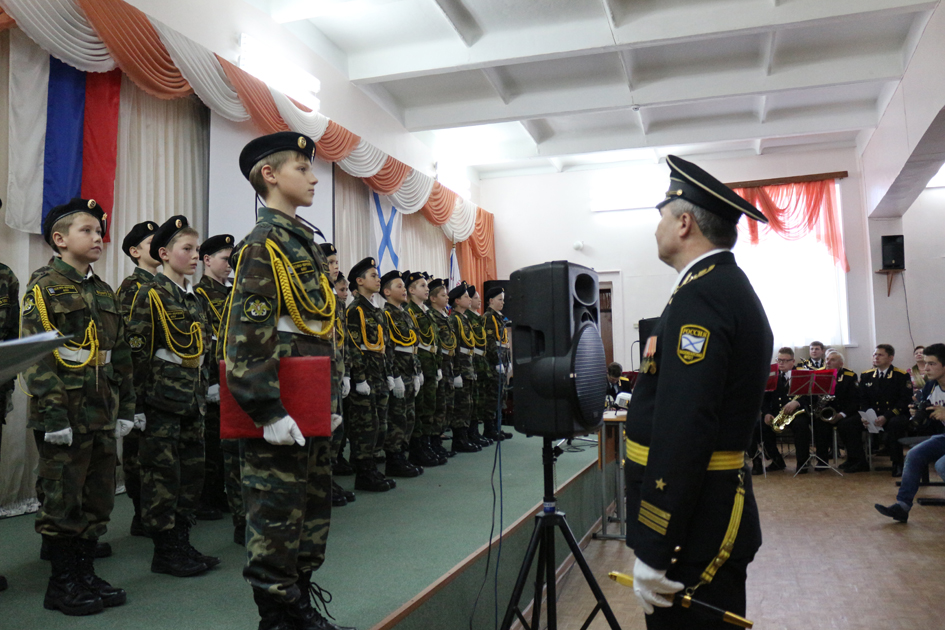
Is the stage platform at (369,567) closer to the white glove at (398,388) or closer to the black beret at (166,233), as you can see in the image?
the white glove at (398,388)

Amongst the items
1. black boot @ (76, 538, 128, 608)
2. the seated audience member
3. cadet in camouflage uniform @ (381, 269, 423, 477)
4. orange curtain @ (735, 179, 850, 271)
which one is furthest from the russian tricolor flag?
orange curtain @ (735, 179, 850, 271)

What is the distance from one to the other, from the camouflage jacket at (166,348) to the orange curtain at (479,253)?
7.10 meters

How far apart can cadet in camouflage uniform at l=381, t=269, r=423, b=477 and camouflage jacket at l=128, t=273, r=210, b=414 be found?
1.75 meters

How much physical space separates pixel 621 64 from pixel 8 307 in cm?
616

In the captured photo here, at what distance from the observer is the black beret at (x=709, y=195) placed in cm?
144

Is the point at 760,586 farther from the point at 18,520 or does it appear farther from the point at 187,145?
the point at 187,145

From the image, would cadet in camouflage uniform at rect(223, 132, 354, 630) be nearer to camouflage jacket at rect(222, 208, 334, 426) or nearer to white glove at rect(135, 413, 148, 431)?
camouflage jacket at rect(222, 208, 334, 426)

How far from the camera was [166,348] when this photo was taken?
9.43ft

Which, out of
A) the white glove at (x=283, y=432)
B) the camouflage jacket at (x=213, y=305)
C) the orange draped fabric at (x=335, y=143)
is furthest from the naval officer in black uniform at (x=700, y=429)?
the orange draped fabric at (x=335, y=143)

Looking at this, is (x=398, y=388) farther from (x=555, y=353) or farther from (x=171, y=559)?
(x=555, y=353)

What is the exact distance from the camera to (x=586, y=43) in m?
6.36

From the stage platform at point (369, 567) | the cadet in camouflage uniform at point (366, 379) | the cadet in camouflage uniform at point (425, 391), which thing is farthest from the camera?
the cadet in camouflage uniform at point (425, 391)

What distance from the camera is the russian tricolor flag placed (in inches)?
145

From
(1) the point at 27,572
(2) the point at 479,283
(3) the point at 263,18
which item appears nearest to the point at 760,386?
(1) the point at 27,572
